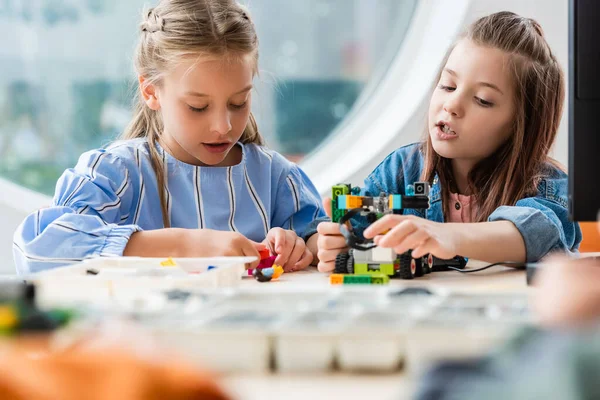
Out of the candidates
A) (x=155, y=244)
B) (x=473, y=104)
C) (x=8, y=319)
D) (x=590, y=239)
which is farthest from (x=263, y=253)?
(x=590, y=239)

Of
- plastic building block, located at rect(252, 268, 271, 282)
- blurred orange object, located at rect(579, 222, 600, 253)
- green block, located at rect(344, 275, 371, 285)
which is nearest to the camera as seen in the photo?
green block, located at rect(344, 275, 371, 285)

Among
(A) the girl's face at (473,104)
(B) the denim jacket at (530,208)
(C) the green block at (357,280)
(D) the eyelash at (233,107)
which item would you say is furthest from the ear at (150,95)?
(C) the green block at (357,280)

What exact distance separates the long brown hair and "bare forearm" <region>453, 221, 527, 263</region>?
→ 252mm

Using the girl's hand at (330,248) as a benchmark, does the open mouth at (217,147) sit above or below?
above

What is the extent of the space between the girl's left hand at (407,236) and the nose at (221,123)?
45 cm

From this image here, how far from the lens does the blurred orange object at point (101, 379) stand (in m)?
0.31

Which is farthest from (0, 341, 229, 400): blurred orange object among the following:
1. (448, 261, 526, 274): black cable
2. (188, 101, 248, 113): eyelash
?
(188, 101, 248, 113): eyelash

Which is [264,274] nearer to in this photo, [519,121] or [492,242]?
[492,242]

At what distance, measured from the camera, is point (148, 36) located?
140cm

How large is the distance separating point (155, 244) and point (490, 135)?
628 millimetres

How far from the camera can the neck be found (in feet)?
4.68

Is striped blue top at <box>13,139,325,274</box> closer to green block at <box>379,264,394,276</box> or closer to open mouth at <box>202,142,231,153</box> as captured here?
open mouth at <box>202,142,231,153</box>

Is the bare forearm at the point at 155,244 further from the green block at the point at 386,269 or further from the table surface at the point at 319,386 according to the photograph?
the table surface at the point at 319,386

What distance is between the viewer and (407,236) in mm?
875
